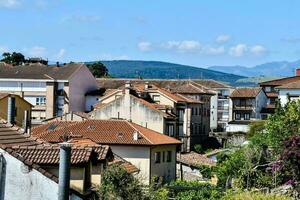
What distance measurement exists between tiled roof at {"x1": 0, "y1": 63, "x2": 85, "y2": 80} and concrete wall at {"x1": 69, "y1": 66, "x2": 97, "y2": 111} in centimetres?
78

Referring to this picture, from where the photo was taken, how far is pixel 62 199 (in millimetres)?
15914

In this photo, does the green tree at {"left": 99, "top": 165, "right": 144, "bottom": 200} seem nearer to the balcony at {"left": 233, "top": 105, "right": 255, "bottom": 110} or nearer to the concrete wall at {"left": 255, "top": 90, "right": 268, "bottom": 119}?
the balcony at {"left": 233, "top": 105, "right": 255, "bottom": 110}

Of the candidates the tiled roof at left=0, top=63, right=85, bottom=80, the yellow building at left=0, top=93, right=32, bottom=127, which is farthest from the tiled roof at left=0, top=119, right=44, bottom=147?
the tiled roof at left=0, top=63, right=85, bottom=80

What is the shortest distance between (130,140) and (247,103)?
5683cm

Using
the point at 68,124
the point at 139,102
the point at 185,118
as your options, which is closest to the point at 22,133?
the point at 68,124

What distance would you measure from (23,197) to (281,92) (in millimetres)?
50558

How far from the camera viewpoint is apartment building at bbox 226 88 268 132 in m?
102

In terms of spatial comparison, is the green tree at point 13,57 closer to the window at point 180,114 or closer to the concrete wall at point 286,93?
the window at point 180,114

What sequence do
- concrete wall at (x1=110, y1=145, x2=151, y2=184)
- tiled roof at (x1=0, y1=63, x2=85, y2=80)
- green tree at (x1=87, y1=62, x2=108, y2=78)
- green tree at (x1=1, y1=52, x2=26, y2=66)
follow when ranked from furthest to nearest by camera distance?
green tree at (x1=87, y1=62, x2=108, y2=78)
green tree at (x1=1, y1=52, x2=26, y2=66)
tiled roof at (x1=0, y1=63, x2=85, y2=80)
concrete wall at (x1=110, y1=145, x2=151, y2=184)

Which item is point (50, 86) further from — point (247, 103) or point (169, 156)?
point (169, 156)

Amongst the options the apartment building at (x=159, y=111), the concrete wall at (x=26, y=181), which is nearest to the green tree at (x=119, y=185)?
the concrete wall at (x=26, y=181)

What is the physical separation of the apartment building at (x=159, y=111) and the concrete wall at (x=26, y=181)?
49.5m

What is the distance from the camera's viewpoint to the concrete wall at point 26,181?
53.9 ft

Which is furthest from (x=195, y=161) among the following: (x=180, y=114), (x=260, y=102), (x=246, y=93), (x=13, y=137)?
(x=13, y=137)
